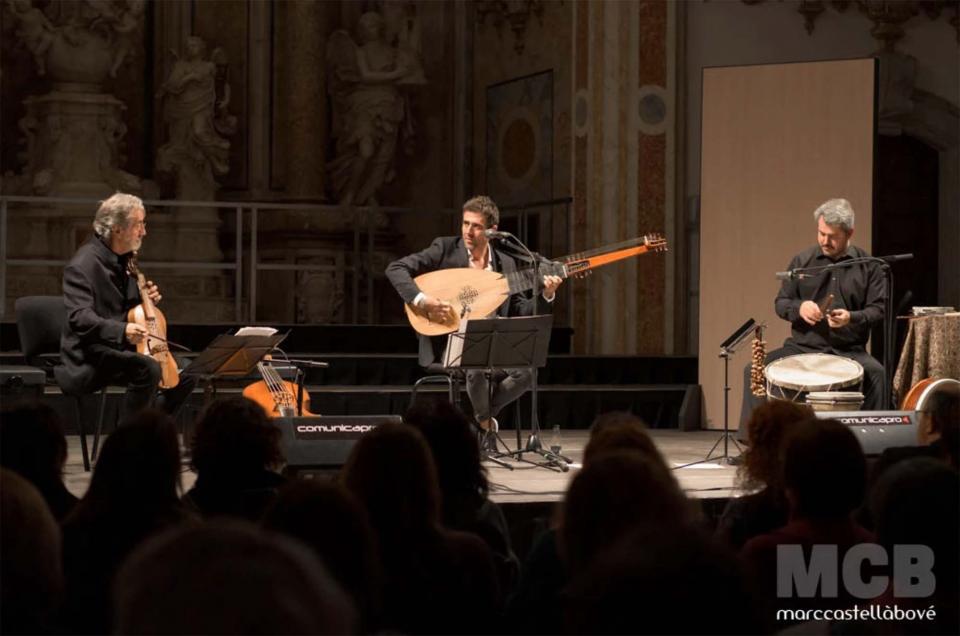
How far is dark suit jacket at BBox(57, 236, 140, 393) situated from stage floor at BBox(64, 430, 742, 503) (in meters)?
0.46

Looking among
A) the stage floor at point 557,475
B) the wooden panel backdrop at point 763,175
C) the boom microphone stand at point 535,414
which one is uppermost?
the wooden panel backdrop at point 763,175

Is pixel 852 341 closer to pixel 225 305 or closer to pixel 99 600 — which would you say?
pixel 99 600

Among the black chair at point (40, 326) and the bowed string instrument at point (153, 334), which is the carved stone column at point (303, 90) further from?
the bowed string instrument at point (153, 334)

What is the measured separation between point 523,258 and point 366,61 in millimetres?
5509

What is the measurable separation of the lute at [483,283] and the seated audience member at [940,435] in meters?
3.16

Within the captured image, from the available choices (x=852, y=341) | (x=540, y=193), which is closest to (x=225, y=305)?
(x=540, y=193)

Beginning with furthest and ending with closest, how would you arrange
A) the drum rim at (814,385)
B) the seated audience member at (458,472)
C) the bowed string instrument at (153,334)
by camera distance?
the drum rim at (814,385)
the bowed string instrument at (153,334)
the seated audience member at (458,472)

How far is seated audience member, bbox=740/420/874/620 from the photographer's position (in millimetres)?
3008

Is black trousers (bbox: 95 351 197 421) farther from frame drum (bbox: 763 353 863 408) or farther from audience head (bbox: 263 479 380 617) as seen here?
audience head (bbox: 263 479 380 617)

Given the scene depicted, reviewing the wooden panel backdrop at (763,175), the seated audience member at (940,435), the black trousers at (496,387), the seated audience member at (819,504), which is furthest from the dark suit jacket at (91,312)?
the wooden panel backdrop at (763,175)

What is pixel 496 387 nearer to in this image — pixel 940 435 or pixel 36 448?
pixel 940 435

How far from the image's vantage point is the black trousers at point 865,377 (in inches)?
282

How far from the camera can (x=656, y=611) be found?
1.31 metres

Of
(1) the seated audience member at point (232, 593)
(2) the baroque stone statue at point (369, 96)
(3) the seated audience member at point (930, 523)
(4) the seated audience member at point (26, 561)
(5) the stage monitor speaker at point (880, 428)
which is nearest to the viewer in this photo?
(1) the seated audience member at point (232, 593)
